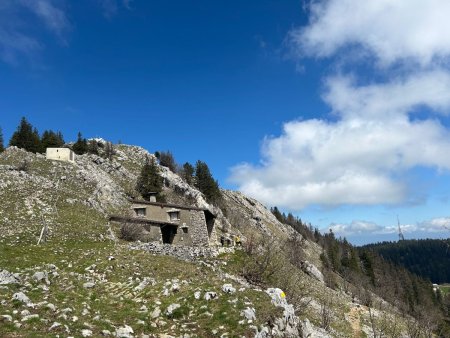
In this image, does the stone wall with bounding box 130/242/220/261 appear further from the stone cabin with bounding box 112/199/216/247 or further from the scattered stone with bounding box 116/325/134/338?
the stone cabin with bounding box 112/199/216/247

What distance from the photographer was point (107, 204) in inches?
2191

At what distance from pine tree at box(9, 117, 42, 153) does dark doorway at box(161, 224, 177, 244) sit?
46.1m

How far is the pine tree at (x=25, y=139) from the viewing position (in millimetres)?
86438

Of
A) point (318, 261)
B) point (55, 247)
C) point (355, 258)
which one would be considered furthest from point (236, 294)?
point (355, 258)

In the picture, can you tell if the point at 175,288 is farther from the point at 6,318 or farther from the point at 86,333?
the point at 6,318

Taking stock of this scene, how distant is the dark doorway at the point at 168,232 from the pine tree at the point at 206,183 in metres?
59.7

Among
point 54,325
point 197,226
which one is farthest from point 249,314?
point 197,226

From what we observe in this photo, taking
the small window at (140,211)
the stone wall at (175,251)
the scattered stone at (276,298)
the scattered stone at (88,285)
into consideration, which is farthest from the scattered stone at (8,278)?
the small window at (140,211)

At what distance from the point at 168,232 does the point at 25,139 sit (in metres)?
49.4

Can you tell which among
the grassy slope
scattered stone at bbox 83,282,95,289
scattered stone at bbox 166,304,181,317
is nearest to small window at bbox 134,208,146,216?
the grassy slope

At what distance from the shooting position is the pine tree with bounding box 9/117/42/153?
284ft

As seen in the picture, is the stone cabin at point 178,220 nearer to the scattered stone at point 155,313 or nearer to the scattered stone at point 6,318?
the scattered stone at point 155,313

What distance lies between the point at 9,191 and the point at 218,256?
89.1ft

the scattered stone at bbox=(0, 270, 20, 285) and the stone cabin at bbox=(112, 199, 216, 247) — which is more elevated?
the stone cabin at bbox=(112, 199, 216, 247)
